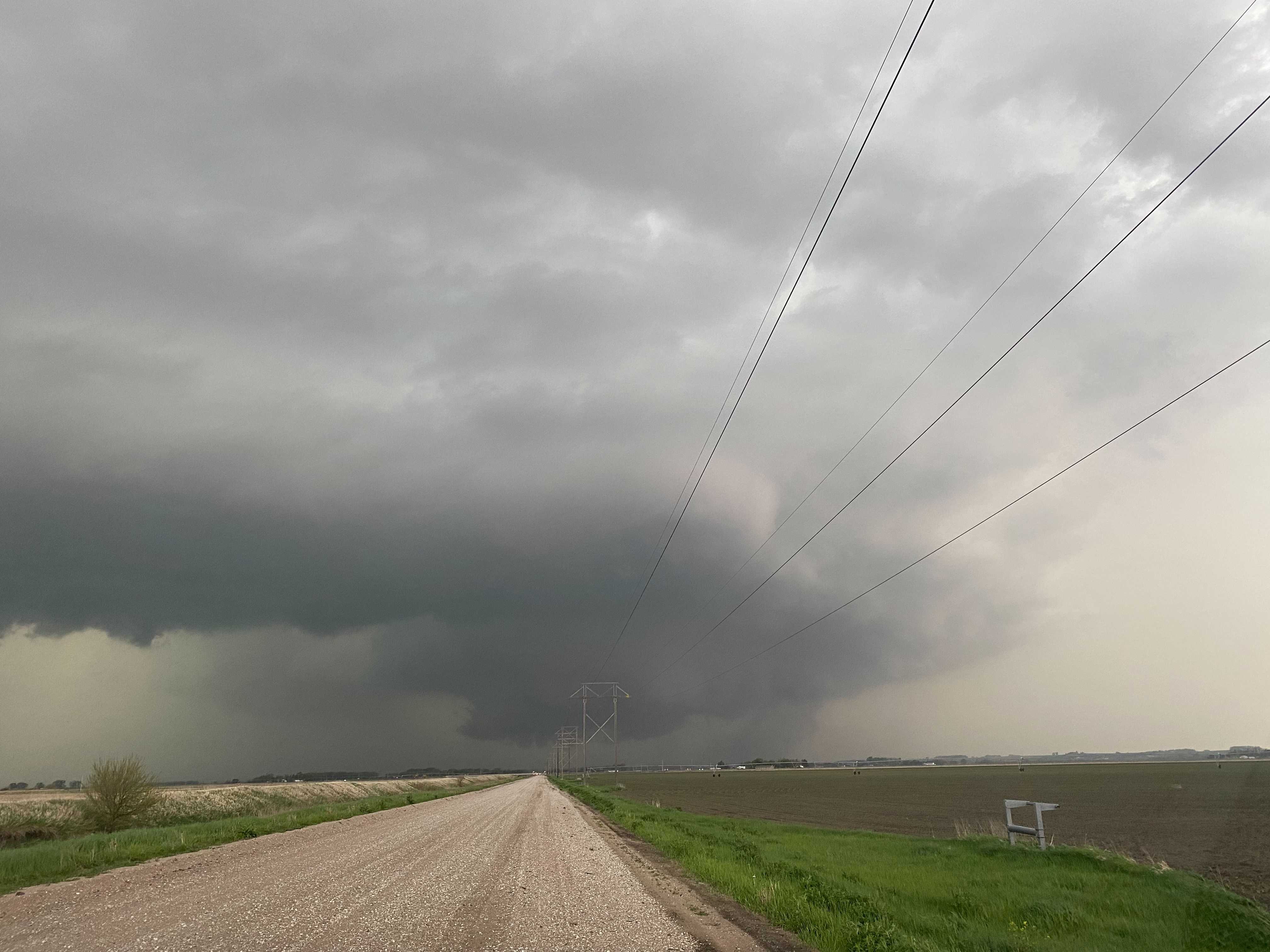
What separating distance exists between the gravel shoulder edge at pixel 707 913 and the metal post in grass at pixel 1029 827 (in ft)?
38.3

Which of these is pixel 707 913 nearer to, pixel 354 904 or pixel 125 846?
pixel 354 904

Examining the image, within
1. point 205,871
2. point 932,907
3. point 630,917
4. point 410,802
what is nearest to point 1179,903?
point 932,907

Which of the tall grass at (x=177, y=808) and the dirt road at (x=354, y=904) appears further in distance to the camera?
the tall grass at (x=177, y=808)

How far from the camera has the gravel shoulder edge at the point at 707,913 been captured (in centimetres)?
1177

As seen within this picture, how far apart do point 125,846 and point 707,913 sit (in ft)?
67.5

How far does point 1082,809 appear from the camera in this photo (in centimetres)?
6081

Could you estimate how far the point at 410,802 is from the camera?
61.4 metres

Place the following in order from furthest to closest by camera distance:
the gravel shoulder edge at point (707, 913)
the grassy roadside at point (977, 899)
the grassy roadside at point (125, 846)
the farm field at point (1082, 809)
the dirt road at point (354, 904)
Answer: the farm field at point (1082, 809) → the grassy roadside at point (125, 846) → the grassy roadside at point (977, 899) → the gravel shoulder edge at point (707, 913) → the dirt road at point (354, 904)

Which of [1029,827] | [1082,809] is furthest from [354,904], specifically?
[1082,809]

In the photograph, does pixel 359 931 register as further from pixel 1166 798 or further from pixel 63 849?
pixel 1166 798

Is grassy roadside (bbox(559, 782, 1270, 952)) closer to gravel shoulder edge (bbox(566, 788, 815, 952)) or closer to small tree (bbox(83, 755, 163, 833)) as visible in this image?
gravel shoulder edge (bbox(566, 788, 815, 952))

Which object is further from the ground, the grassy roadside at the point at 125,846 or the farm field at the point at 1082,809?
the grassy roadside at the point at 125,846

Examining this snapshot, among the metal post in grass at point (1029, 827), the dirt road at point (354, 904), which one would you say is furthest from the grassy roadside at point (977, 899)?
the dirt road at point (354, 904)

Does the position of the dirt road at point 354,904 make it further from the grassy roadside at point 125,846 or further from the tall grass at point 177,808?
the tall grass at point 177,808
